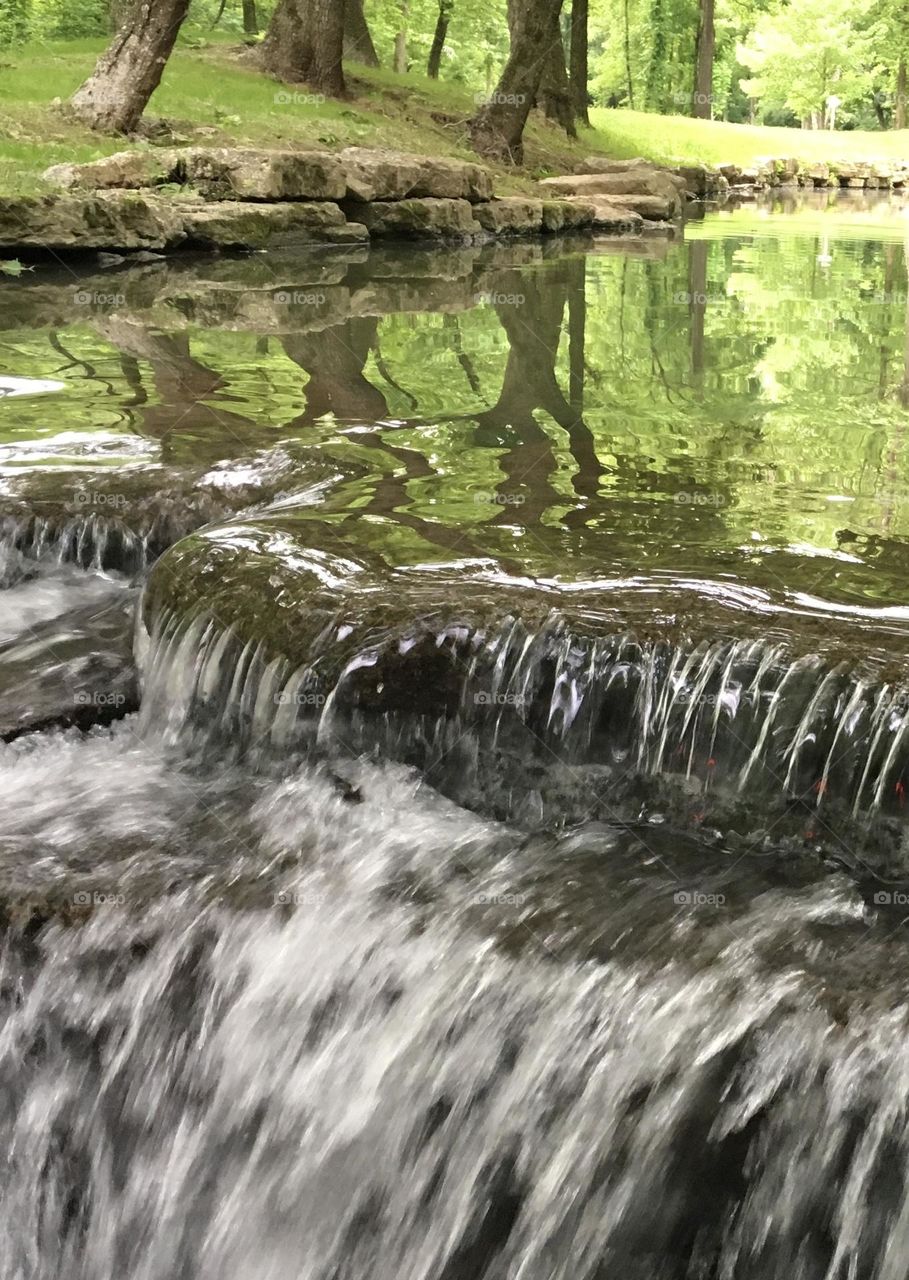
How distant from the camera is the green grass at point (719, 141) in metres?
34.8

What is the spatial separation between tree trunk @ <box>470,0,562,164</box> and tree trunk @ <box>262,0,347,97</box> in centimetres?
274

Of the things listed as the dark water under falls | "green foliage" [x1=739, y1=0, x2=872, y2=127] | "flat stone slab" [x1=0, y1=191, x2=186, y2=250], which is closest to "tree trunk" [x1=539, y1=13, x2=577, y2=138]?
"flat stone slab" [x1=0, y1=191, x2=186, y2=250]

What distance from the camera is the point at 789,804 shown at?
3.61 metres

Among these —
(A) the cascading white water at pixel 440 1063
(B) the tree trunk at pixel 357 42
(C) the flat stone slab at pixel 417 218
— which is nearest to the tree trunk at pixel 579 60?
(B) the tree trunk at pixel 357 42

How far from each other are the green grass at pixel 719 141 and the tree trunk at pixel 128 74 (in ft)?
57.7

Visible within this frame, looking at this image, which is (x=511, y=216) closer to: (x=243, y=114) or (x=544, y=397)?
(x=243, y=114)

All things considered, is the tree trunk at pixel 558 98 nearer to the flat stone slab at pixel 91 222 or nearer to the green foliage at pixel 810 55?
the flat stone slab at pixel 91 222

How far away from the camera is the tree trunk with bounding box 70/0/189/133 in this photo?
16.3m

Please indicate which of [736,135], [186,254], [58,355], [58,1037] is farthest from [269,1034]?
[736,135]

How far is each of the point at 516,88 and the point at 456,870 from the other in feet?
71.3

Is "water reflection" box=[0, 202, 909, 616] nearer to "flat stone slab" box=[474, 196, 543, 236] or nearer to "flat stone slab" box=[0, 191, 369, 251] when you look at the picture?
"flat stone slab" box=[0, 191, 369, 251]

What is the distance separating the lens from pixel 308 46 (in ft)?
78.1

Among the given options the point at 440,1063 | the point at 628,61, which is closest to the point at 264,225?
the point at 440,1063

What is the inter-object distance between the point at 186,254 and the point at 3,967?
12.9 metres
